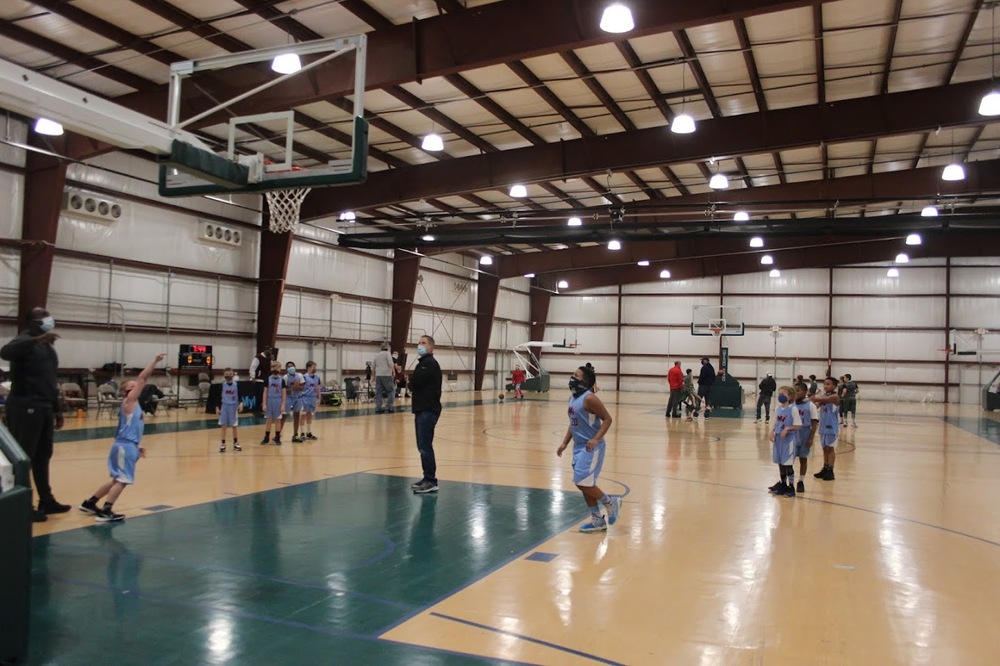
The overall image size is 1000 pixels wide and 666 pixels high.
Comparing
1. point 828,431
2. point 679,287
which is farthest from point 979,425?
point 679,287

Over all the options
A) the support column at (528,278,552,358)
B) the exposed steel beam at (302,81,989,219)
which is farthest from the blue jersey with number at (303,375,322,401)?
the support column at (528,278,552,358)

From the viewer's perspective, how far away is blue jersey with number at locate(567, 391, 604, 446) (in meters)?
8.02

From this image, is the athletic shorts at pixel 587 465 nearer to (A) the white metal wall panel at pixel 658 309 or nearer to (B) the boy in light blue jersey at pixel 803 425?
(B) the boy in light blue jersey at pixel 803 425

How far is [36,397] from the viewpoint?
8.11 metres

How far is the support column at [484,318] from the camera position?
4028 cm

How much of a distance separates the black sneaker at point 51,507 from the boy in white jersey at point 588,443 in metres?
5.79

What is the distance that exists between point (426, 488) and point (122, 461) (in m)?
3.84

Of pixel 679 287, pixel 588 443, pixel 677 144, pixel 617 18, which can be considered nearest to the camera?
pixel 588 443

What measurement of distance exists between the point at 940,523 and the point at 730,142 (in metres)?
12.8

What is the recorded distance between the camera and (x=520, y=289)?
46438mm

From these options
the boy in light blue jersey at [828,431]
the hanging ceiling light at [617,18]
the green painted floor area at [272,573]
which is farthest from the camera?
the boy in light blue jersey at [828,431]

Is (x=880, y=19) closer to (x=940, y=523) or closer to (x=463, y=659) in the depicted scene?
(x=940, y=523)

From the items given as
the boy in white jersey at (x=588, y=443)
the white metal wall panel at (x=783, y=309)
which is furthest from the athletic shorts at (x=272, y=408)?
the white metal wall panel at (x=783, y=309)

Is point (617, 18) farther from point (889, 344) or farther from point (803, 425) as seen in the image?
point (889, 344)
